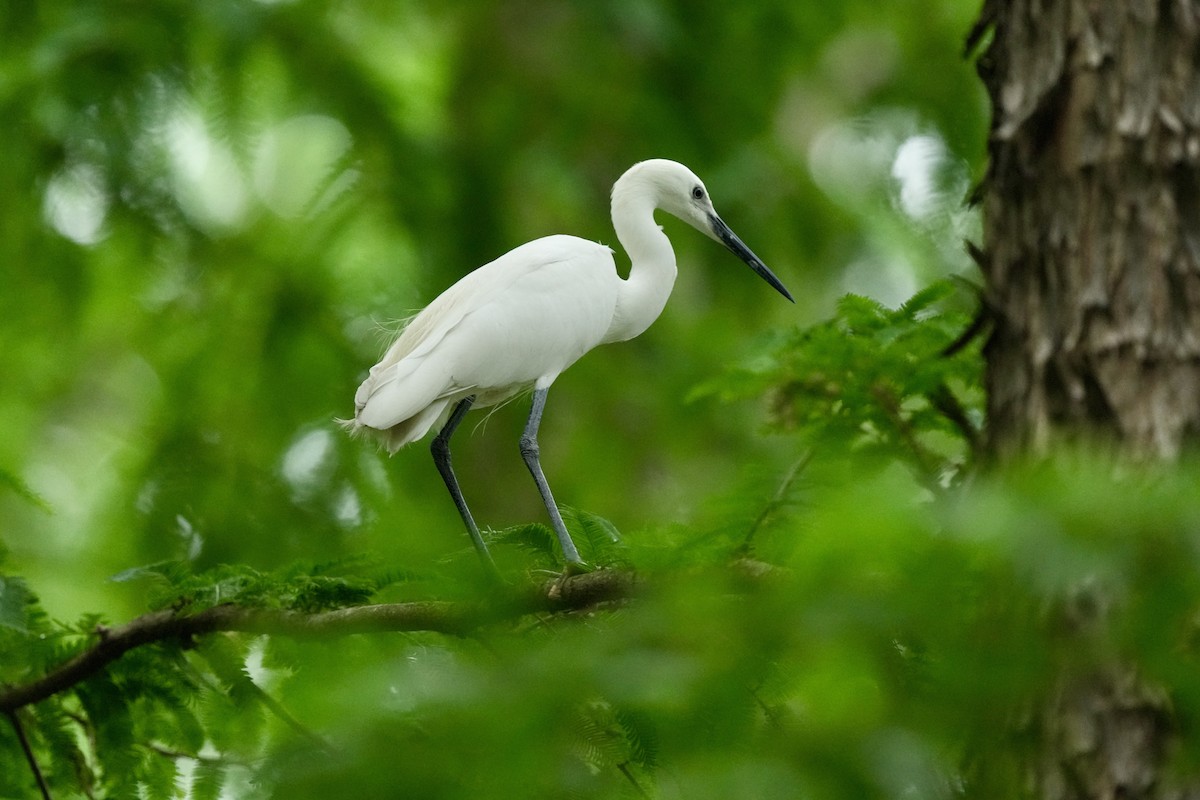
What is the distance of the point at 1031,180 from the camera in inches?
58.3

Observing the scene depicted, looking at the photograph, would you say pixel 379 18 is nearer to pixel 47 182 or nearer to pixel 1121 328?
pixel 47 182

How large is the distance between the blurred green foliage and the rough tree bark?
0.19m

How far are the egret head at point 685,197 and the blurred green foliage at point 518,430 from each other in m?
0.67

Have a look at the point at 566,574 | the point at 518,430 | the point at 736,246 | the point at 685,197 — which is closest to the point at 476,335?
the point at 685,197

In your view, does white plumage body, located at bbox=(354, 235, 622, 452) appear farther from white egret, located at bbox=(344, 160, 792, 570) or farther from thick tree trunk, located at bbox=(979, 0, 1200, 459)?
thick tree trunk, located at bbox=(979, 0, 1200, 459)

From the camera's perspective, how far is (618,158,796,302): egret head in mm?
3500

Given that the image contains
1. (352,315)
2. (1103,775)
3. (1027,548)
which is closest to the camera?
(1027,548)

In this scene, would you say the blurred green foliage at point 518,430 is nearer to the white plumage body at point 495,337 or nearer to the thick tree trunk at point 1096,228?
the thick tree trunk at point 1096,228

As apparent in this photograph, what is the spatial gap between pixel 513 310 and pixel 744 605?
2.34m

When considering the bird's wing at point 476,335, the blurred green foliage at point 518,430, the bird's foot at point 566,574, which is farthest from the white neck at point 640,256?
the bird's foot at point 566,574

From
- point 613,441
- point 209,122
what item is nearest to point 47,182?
point 209,122

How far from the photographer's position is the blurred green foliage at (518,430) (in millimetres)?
827

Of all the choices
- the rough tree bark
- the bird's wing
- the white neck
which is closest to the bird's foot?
the rough tree bark

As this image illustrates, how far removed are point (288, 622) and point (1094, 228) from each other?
4.55 ft
